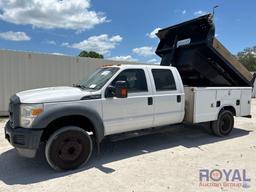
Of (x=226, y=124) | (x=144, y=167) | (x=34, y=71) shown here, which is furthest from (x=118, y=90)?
(x=34, y=71)

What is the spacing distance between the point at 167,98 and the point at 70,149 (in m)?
2.55

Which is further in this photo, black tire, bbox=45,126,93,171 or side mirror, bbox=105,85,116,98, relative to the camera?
side mirror, bbox=105,85,116,98

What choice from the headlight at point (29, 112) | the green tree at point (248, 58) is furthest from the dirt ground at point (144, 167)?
the green tree at point (248, 58)

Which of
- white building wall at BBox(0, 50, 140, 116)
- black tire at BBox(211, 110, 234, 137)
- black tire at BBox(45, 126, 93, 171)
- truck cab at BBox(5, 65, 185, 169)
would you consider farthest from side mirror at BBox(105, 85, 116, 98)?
white building wall at BBox(0, 50, 140, 116)

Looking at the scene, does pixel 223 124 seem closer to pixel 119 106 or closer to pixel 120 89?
pixel 119 106

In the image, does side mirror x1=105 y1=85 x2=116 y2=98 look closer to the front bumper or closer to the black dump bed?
the front bumper

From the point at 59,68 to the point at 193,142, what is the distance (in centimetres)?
758

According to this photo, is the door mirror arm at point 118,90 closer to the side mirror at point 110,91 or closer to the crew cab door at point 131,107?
the side mirror at point 110,91

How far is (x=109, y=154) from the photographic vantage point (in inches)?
213

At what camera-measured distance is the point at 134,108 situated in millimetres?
5199

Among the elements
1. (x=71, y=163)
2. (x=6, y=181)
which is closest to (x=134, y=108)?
Answer: (x=71, y=163)

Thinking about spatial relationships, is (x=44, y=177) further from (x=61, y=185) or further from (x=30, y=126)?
(x=30, y=126)

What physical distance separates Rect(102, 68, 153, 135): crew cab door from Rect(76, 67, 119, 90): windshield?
171 millimetres

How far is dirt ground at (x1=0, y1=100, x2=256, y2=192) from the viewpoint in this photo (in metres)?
3.85
